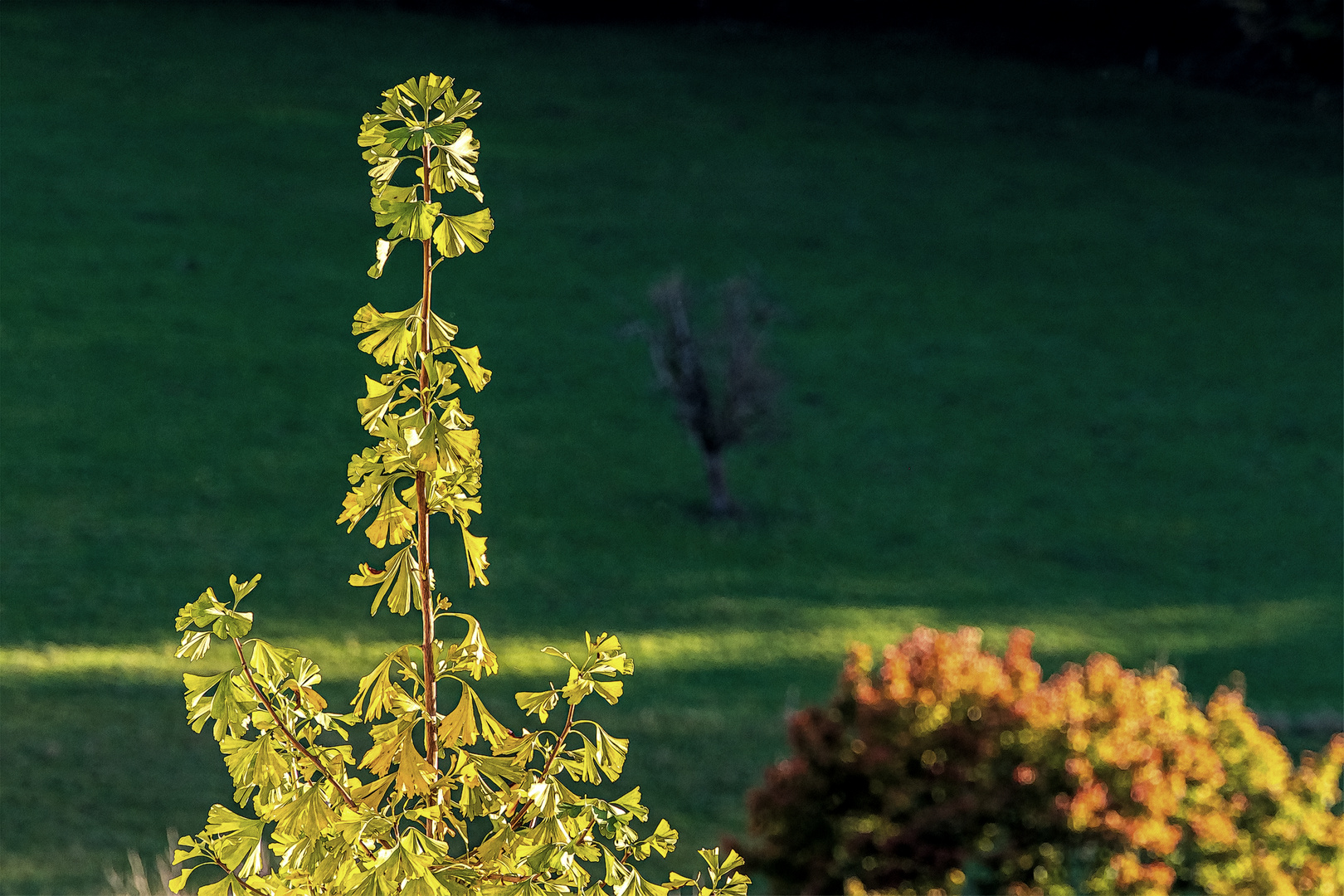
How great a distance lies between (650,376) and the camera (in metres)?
18.9

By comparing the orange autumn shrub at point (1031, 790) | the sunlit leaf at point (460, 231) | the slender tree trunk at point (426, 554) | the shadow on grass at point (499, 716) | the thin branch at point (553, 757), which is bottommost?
the shadow on grass at point (499, 716)

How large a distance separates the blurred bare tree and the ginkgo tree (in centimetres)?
Answer: 1284

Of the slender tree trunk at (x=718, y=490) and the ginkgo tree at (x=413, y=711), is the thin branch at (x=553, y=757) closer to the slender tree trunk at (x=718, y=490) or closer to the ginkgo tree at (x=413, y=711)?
the ginkgo tree at (x=413, y=711)

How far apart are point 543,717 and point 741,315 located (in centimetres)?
1303

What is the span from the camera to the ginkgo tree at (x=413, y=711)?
180 cm

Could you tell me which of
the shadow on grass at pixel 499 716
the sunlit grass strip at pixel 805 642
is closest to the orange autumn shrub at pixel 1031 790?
the shadow on grass at pixel 499 716

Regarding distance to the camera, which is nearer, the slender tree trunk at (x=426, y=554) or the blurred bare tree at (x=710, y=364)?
the slender tree trunk at (x=426, y=554)

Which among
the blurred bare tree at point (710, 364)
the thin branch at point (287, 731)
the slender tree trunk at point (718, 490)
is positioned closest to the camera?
the thin branch at point (287, 731)

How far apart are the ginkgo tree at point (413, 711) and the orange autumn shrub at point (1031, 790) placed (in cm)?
524

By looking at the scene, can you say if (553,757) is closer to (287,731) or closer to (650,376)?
(287,731)

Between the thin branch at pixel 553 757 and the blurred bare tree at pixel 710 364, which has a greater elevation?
the thin branch at pixel 553 757

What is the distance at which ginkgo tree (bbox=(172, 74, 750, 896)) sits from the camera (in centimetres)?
180

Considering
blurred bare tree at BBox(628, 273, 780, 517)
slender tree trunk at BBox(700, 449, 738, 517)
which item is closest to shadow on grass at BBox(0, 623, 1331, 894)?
slender tree trunk at BBox(700, 449, 738, 517)

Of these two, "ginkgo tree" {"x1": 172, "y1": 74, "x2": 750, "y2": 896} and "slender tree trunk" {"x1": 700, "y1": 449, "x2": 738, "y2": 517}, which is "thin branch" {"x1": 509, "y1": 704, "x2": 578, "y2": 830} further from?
"slender tree trunk" {"x1": 700, "y1": 449, "x2": 738, "y2": 517}
